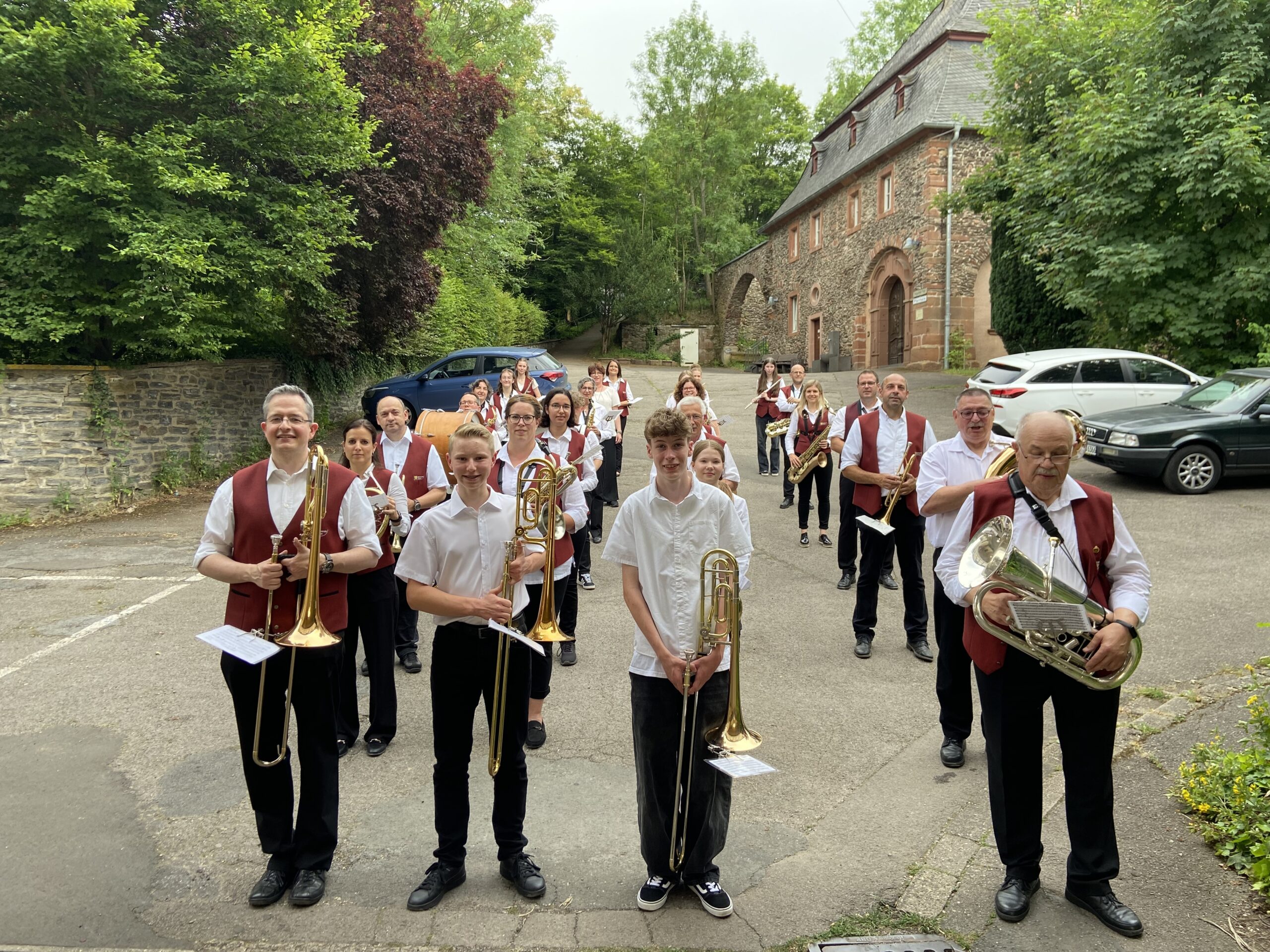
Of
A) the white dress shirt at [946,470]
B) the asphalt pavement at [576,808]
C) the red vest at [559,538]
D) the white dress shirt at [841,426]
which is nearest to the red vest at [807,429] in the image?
the white dress shirt at [841,426]

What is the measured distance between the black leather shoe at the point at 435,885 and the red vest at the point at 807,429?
7166 millimetres

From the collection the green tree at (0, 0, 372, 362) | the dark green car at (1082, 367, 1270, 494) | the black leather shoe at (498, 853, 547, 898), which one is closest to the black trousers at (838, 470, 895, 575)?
the black leather shoe at (498, 853, 547, 898)

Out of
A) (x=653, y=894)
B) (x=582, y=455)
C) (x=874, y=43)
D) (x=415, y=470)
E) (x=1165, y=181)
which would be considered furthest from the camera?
(x=874, y=43)

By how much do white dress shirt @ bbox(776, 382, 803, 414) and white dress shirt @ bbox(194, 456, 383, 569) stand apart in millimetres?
9679

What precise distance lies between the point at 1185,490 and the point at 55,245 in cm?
1485

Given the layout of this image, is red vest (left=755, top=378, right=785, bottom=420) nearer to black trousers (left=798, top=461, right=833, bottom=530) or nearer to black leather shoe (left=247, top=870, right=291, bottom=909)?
black trousers (left=798, top=461, right=833, bottom=530)

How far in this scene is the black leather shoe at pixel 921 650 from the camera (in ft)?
21.3

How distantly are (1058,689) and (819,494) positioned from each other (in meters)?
6.93

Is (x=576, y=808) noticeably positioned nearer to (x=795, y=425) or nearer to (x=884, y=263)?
(x=795, y=425)

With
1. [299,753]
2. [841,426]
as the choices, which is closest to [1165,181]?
[841,426]

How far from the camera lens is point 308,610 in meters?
3.58

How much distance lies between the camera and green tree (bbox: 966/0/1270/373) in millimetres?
13883

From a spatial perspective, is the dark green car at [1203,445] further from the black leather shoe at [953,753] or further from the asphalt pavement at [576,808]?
the black leather shoe at [953,753]

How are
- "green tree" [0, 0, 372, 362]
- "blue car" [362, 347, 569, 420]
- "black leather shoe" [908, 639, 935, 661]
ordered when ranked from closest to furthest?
"black leather shoe" [908, 639, 935, 661] → "green tree" [0, 0, 372, 362] → "blue car" [362, 347, 569, 420]
